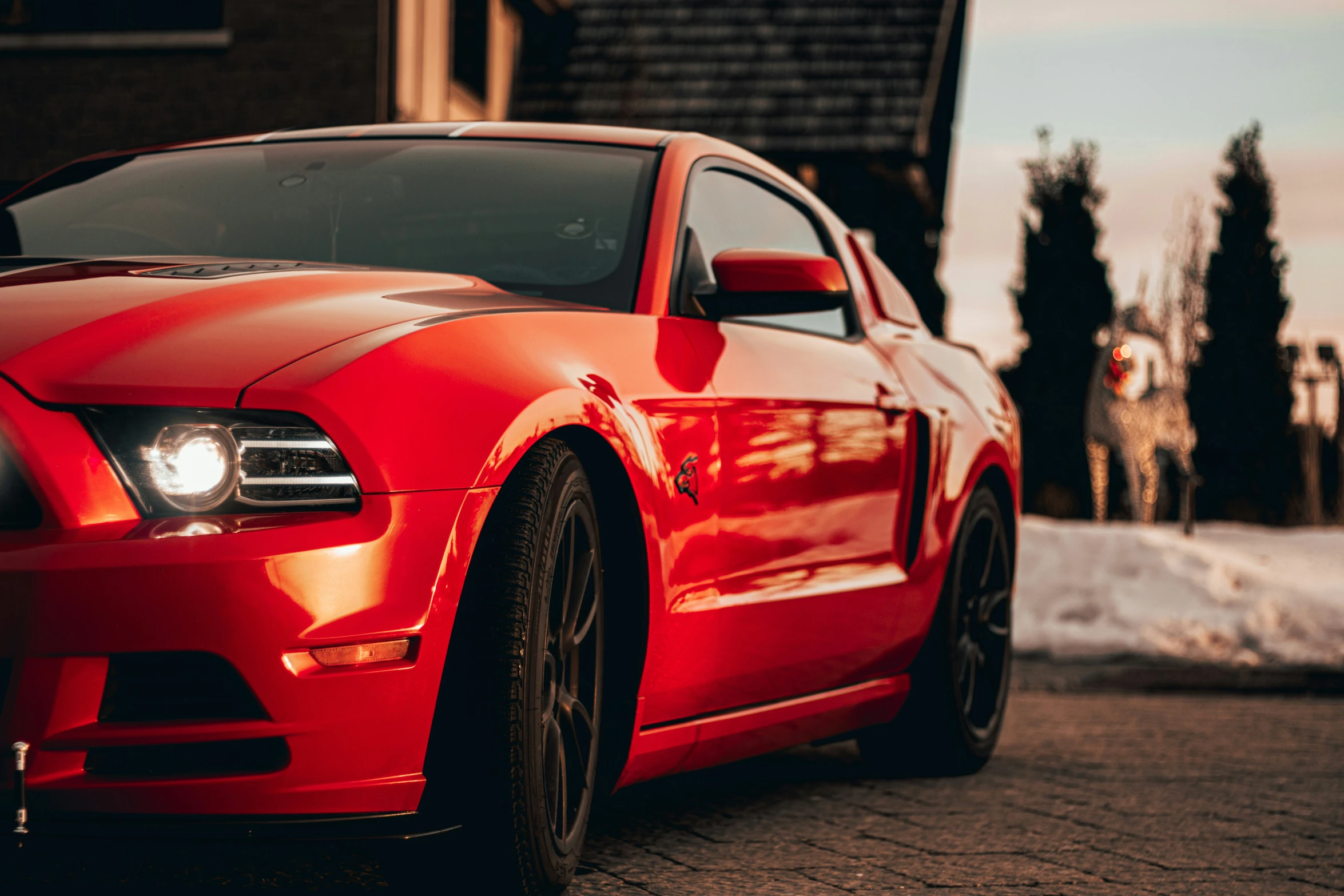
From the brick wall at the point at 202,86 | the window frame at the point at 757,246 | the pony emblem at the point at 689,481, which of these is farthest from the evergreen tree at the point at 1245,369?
the pony emblem at the point at 689,481

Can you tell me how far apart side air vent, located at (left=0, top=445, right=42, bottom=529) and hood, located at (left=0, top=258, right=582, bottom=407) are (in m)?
0.12

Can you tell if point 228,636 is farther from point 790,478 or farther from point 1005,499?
point 1005,499

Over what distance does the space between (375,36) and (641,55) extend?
4.17m

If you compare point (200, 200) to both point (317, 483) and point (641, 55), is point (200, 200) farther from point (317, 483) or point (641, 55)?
point (641, 55)

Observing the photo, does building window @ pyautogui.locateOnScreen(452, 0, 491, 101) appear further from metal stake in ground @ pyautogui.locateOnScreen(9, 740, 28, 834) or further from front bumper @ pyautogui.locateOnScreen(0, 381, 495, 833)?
metal stake in ground @ pyautogui.locateOnScreen(9, 740, 28, 834)

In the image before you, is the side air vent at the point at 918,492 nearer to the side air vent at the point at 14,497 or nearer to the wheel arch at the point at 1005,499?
the wheel arch at the point at 1005,499

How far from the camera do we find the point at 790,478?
13.3 ft

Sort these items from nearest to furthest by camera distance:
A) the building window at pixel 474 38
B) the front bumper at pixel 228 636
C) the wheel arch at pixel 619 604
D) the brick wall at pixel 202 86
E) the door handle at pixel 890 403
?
the front bumper at pixel 228 636, the wheel arch at pixel 619 604, the door handle at pixel 890 403, the brick wall at pixel 202 86, the building window at pixel 474 38

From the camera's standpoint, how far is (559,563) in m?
3.20

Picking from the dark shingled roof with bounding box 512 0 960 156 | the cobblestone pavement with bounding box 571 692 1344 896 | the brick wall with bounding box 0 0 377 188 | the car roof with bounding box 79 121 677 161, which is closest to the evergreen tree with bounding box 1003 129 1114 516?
the dark shingled roof with bounding box 512 0 960 156

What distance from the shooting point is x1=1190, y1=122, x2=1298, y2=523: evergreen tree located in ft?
89.5

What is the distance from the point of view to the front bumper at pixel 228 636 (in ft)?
8.28

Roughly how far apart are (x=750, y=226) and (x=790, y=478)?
0.90 metres

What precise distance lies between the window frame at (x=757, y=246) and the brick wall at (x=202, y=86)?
26.7 ft
